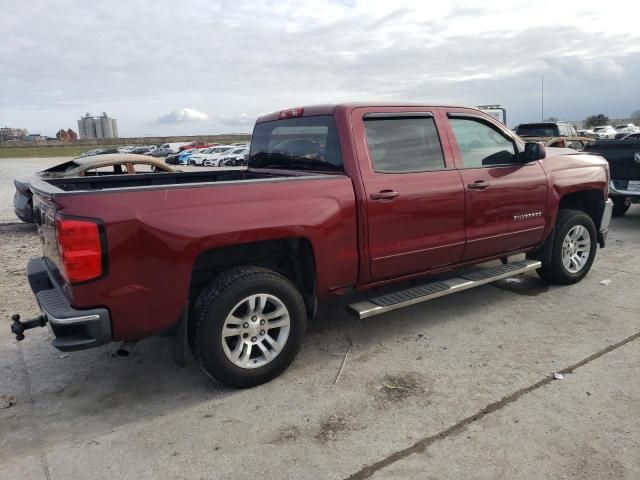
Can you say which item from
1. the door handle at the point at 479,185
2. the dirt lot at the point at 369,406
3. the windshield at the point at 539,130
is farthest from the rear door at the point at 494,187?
the windshield at the point at 539,130

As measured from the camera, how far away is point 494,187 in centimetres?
464

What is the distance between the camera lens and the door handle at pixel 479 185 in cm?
446

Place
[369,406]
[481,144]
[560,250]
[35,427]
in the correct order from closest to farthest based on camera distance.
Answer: [35,427], [369,406], [481,144], [560,250]

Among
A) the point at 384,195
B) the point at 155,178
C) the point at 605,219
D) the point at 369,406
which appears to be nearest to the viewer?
the point at 369,406

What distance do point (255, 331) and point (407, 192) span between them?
62.9 inches

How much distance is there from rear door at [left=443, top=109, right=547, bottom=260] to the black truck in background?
4727 mm

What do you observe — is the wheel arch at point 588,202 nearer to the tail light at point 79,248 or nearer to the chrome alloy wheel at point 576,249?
the chrome alloy wheel at point 576,249

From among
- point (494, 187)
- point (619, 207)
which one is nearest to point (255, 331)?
point (494, 187)

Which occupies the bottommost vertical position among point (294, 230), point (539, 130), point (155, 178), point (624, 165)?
point (294, 230)

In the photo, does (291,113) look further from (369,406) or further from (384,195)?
(369,406)

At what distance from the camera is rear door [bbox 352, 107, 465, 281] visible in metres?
3.96

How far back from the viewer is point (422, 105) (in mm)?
4445

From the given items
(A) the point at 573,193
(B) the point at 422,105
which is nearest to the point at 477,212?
(B) the point at 422,105

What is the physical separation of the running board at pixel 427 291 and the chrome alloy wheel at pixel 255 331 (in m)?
0.64
